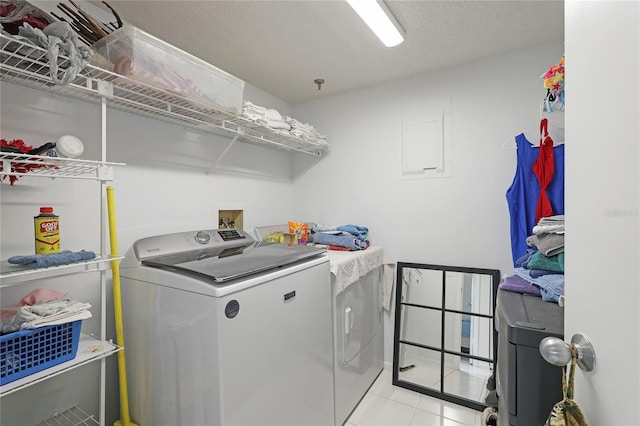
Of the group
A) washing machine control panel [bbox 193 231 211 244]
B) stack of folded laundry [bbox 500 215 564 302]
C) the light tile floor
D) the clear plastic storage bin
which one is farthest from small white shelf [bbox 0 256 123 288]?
the light tile floor

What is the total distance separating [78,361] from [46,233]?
20.3 inches

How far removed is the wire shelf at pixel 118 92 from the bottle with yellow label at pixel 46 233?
537mm

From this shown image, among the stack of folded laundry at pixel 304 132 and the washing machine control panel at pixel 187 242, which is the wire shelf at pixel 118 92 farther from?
the washing machine control panel at pixel 187 242

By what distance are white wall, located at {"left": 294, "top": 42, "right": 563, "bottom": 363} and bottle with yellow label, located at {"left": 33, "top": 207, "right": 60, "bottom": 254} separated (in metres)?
2.07

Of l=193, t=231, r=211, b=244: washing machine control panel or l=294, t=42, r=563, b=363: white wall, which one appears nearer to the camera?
l=193, t=231, r=211, b=244: washing machine control panel

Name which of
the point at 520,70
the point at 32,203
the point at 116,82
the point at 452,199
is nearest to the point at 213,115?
the point at 116,82

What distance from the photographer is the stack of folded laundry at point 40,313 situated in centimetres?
103

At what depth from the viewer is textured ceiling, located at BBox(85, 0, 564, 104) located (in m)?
1.62

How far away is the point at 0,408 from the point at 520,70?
3475 millimetres

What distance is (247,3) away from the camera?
157 centimetres

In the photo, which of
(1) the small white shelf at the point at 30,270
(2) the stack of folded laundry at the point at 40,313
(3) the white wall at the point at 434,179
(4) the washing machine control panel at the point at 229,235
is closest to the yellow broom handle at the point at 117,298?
(1) the small white shelf at the point at 30,270

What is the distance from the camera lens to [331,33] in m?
1.87

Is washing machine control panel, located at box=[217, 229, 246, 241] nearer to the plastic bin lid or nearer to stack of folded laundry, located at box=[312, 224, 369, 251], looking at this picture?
stack of folded laundry, located at box=[312, 224, 369, 251]

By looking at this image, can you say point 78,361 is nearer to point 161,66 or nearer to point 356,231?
point 161,66
